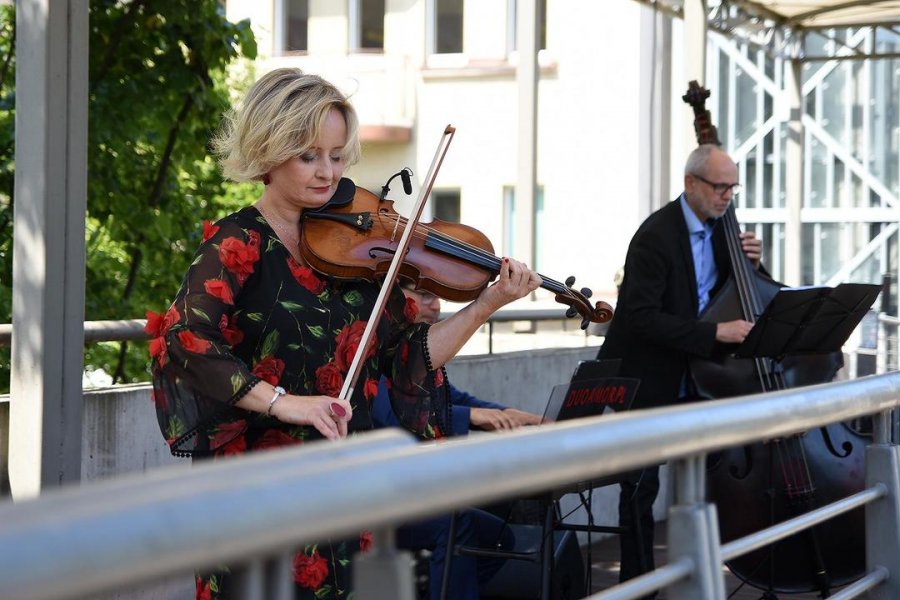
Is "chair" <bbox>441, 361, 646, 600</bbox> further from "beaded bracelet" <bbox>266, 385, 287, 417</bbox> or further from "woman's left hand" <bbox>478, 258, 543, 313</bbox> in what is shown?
"beaded bracelet" <bbox>266, 385, 287, 417</bbox>

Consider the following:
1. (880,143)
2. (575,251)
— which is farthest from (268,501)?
(880,143)

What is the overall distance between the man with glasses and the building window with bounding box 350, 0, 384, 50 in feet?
48.6

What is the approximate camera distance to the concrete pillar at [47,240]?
4.09 meters

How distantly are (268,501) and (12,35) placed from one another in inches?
245

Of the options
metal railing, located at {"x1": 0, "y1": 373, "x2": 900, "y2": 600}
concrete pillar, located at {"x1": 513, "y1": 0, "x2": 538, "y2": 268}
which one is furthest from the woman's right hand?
concrete pillar, located at {"x1": 513, "y1": 0, "x2": 538, "y2": 268}

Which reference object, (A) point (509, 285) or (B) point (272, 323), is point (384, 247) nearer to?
(A) point (509, 285)

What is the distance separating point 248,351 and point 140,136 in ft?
15.3

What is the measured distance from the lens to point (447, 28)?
1908 centimetres

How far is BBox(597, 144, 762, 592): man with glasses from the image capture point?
16.4ft

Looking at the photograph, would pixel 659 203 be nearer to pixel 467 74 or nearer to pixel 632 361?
pixel 632 361

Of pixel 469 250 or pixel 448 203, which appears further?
pixel 448 203

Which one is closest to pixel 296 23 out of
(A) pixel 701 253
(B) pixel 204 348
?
(A) pixel 701 253

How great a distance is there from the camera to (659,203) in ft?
34.4

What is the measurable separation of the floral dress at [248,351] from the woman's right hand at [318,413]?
2.7 inches
